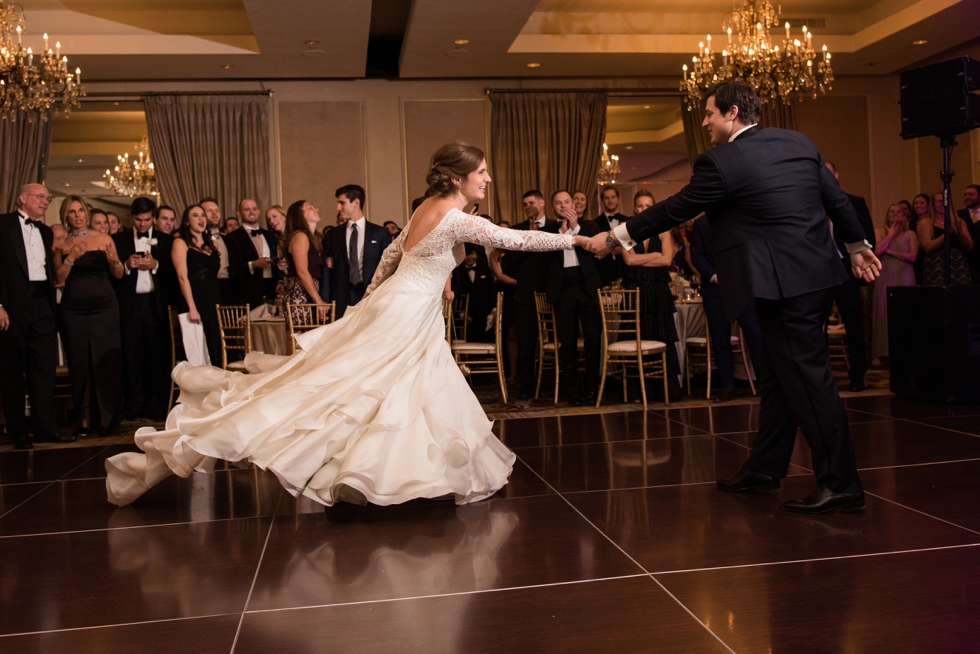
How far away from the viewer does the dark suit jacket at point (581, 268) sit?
21.3ft

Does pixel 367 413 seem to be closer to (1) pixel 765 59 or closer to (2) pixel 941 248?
(1) pixel 765 59

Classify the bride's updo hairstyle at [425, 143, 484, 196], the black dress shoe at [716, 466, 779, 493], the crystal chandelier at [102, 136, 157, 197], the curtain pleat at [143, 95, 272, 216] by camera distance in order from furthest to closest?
the crystal chandelier at [102, 136, 157, 197] < the curtain pleat at [143, 95, 272, 216] < the bride's updo hairstyle at [425, 143, 484, 196] < the black dress shoe at [716, 466, 779, 493]

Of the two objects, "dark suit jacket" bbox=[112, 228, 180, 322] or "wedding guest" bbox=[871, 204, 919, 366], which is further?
"wedding guest" bbox=[871, 204, 919, 366]

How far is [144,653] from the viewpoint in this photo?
2.15 m

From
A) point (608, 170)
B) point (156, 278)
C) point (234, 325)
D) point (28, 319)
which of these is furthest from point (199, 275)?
point (608, 170)

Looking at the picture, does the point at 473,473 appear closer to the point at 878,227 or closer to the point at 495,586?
the point at 495,586

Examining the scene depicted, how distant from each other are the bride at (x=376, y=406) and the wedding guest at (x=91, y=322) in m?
2.20

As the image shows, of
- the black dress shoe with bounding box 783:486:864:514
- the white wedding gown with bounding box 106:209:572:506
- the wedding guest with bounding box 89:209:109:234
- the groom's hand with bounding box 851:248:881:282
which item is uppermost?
the wedding guest with bounding box 89:209:109:234

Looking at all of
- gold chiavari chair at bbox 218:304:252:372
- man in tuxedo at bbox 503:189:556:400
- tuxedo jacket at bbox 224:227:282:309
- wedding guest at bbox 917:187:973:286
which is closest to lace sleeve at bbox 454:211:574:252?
gold chiavari chair at bbox 218:304:252:372

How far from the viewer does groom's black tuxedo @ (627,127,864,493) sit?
3.07m

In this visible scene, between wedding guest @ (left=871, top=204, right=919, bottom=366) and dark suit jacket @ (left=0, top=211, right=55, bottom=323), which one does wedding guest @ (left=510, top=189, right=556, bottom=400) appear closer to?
dark suit jacket @ (left=0, top=211, right=55, bottom=323)

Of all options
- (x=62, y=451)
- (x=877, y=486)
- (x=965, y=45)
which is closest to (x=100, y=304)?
(x=62, y=451)

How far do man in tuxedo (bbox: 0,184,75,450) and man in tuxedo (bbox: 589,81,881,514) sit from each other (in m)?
4.10

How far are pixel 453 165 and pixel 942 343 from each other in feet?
12.6
